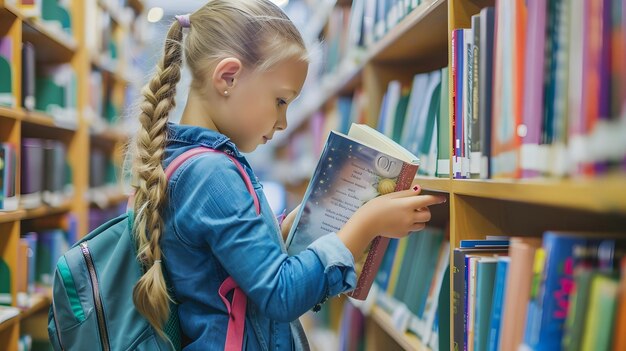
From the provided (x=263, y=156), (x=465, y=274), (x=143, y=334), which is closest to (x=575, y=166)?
(x=465, y=274)

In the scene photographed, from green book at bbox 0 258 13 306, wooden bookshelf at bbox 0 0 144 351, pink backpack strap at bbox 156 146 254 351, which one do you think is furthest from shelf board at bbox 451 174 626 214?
green book at bbox 0 258 13 306

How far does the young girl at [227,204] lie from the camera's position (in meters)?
1.05

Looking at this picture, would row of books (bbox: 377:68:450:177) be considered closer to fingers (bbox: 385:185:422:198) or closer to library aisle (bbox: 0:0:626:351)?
library aisle (bbox: 0:0:626:351)

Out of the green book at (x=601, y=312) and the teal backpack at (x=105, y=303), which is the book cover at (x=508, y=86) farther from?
the teal backpack at (x=105, y=303)

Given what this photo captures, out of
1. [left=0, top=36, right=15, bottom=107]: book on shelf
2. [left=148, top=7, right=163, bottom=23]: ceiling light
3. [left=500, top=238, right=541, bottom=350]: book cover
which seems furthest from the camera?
[left=0, top=36, right=15, bottom=107]: book on shelf

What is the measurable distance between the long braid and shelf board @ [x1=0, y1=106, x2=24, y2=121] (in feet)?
2.96

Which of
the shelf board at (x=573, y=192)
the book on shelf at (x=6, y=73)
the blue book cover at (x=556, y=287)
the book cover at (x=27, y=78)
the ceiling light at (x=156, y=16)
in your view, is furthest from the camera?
the book cover at (x=27, y=78)

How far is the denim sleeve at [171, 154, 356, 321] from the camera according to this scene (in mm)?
1036

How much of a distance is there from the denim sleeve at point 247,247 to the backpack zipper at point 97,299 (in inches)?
8.2

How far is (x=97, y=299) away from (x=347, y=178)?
0.54 metres

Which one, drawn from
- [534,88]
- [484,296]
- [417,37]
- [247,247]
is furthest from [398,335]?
[534,88]

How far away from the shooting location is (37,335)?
2426 millimetres

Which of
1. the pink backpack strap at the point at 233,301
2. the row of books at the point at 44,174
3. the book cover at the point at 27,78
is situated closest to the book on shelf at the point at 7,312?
the row of books at the point at 44,174

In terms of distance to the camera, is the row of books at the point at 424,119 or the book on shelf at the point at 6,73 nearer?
the row of books at the point at 424,119
